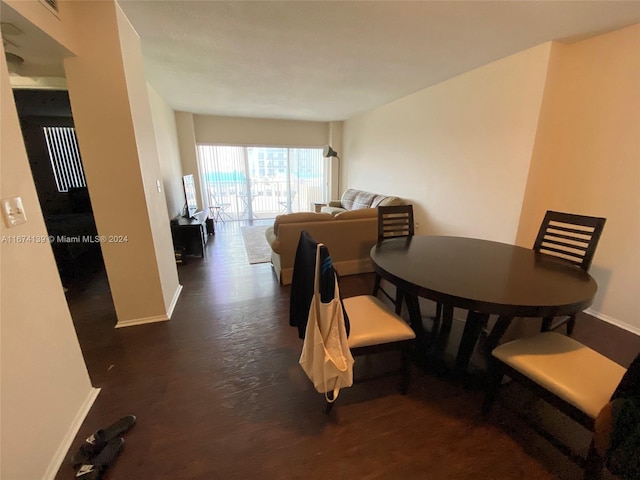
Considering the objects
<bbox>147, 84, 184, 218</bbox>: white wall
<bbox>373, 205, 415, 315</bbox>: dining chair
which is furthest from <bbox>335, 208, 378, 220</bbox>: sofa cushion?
<bbox>147, 84, 184, 218</bbox>: white wall

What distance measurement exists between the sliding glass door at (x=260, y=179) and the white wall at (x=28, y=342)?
17.4 feet

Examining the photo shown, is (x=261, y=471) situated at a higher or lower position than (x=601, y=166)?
lower

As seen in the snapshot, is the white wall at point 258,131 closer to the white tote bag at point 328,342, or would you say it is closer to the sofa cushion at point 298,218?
the sofa cushion at point 298,218

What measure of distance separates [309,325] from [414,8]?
2217 mm

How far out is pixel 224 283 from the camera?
3.23 metres

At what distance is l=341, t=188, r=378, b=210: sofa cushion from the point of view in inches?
196

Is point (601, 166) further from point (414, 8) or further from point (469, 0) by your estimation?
point (414, 8)

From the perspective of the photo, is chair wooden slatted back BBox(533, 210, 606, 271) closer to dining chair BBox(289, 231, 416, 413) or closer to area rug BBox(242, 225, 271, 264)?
dining chair BBox(289, 231, 416, 413)

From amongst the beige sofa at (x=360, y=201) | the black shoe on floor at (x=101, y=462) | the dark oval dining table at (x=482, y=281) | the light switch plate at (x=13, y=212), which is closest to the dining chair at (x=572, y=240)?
the dark oval dining table at (x=482, y=281)

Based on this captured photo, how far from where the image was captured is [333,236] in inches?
125

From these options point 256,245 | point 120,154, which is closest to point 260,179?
point 256,245

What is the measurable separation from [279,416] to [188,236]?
3.25 metres

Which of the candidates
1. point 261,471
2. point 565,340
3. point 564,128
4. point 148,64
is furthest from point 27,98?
point 564,128

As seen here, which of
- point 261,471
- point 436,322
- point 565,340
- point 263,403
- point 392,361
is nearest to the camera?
point 261,471
